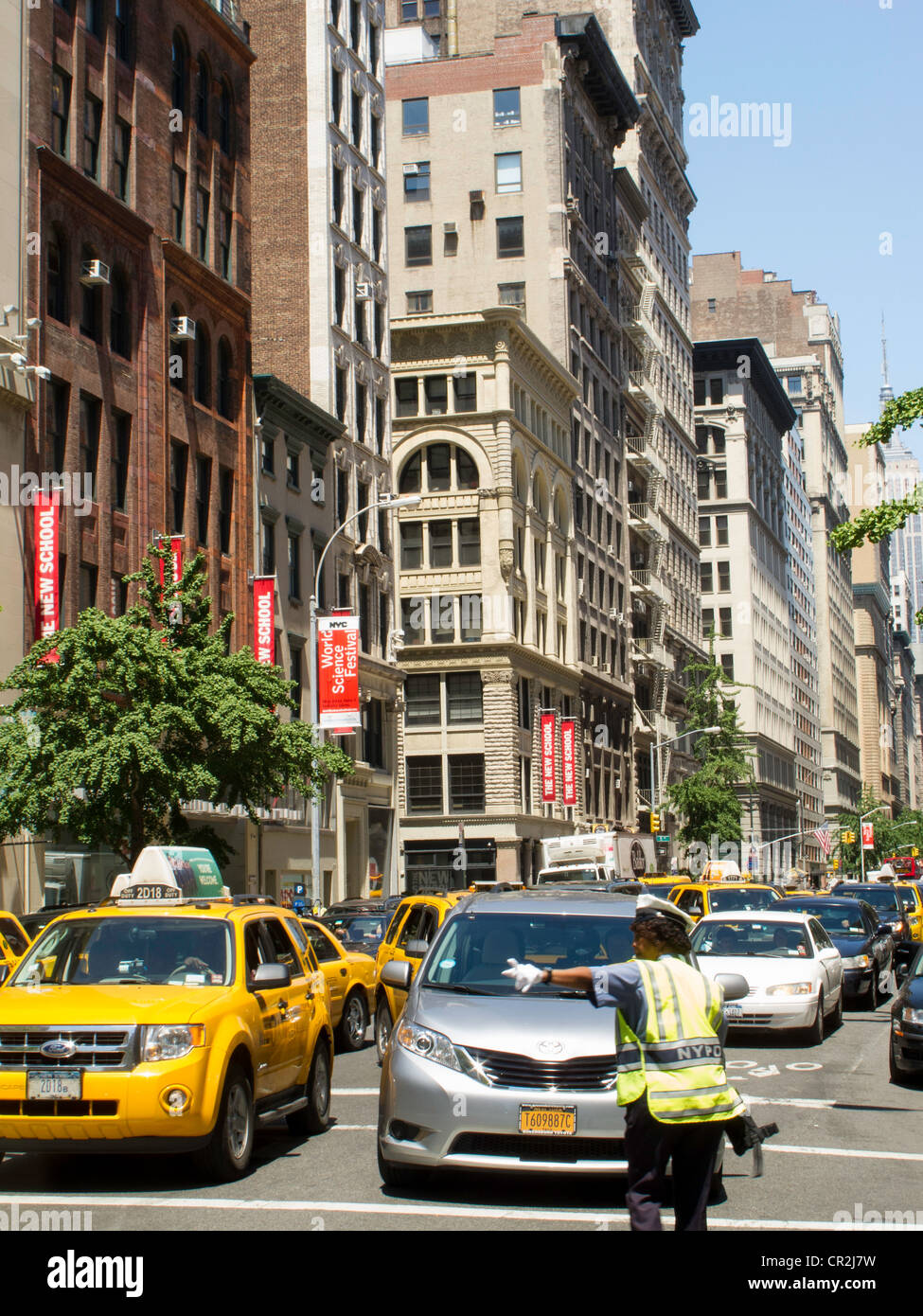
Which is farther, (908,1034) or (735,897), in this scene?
(735,897)

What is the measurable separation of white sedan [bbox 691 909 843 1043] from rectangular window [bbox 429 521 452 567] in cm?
4408

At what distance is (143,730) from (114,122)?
17.6m

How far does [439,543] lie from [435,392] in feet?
20.0

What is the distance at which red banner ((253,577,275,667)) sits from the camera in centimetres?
4303

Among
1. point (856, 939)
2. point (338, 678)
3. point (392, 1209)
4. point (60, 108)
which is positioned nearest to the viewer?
point (392, 1209)

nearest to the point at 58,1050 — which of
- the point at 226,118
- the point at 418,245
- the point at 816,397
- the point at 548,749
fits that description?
the point at 226,118

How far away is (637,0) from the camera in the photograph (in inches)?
3912

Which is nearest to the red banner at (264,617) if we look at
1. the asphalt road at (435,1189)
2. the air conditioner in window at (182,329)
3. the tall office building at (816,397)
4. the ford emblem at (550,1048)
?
the air conditioner in window at (182,329)

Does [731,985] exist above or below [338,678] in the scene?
below

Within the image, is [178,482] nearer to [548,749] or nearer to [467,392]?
[467,392]

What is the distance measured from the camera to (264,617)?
43.3 m

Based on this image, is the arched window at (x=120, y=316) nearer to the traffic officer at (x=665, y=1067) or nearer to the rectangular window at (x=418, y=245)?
the traffic officer at (x=665, y=1067)

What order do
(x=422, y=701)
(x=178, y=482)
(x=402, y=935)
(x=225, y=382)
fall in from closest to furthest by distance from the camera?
(x=402, y=935) → (x=178, y=482) → (x=225, y=382) → (x=422, y=701)

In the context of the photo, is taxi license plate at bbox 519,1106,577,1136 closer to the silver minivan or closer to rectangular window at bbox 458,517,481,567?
the silver minivan
